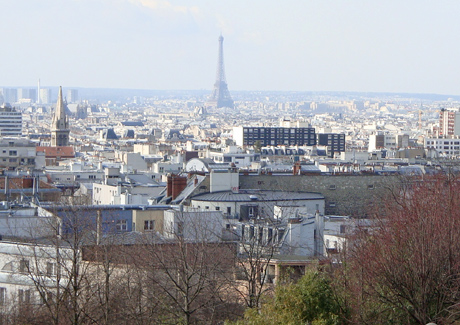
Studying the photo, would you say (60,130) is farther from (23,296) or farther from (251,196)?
(23,296)

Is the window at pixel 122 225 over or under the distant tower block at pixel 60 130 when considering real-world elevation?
over

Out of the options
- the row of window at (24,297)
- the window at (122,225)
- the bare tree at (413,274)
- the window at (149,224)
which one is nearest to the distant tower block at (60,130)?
the window at (122,225)

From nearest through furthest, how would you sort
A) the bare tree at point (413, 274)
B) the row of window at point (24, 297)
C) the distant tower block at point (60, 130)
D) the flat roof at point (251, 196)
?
the bare tree at point (413, 274), the row of window at point (24, 297), the flat roof at point (251, 196), the distant tower block at point (60, 130)

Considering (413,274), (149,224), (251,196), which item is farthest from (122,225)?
(413,274)

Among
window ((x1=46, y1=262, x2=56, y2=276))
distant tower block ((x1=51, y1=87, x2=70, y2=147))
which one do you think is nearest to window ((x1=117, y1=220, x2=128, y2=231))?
window ((x1=46, y1=262, x2=56, y2=276))

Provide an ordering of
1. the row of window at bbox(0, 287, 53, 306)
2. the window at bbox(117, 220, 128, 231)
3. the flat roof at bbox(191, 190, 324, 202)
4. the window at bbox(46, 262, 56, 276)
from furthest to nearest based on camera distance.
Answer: the flat roof at bbox(191, 190, 324, 202)
the window at bbox(117, 220, 128, 231)
the window at bbox(46, 262, 56, 276)
the row of window at bbox(0, 287, 53, 306)

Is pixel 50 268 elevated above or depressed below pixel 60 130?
above

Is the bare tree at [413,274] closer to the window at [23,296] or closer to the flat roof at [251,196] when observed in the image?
the window at [23,296]

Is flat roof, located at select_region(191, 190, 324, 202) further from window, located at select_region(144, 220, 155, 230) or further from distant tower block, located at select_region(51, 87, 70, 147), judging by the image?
distant tower block, located at select_region(51, 87, 70, 147)

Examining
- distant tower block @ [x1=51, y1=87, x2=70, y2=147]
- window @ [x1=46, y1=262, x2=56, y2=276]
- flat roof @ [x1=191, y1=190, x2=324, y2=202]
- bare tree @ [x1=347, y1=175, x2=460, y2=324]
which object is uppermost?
bare tree @ [x1=347, y1=175, x2=460, y2=324]

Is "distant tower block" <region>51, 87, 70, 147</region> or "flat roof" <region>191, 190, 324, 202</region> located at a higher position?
"flat roof" <region>191, 190, 324, 202</region>

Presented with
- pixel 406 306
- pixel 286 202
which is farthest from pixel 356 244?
pixel 286 202

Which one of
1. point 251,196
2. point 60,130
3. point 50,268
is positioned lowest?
point 60,130

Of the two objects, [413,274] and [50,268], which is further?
[50,268]
